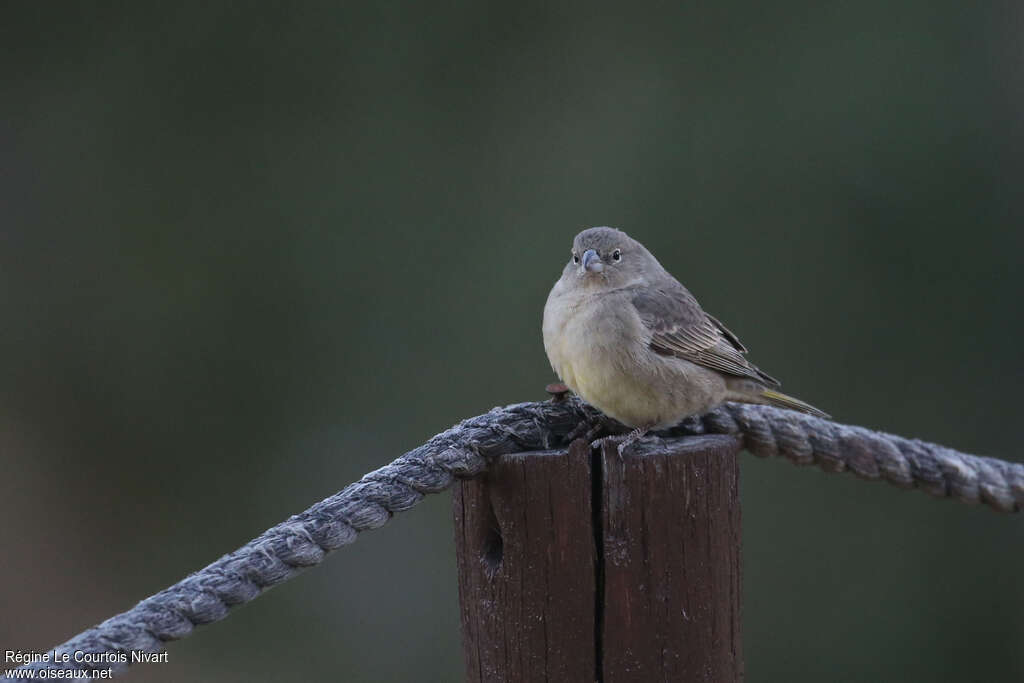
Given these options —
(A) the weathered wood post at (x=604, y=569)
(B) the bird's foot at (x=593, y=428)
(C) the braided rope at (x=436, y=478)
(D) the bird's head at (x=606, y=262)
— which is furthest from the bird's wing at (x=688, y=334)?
(A) the weathered wood post at (x=604, y=569)

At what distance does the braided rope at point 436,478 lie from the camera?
8.65ft

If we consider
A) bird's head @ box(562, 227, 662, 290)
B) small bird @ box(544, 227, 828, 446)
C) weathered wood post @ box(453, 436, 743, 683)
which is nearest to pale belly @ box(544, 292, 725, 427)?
small bird @ box(544, 227, 828, 446)

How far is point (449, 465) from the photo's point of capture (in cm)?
299

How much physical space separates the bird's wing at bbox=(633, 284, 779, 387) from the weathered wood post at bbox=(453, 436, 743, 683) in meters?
1.05

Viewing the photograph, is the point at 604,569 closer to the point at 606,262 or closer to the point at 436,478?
the point at 436,478

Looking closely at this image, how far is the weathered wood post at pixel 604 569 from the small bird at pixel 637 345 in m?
0.48

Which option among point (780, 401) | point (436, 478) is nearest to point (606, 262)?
point (780, 401)

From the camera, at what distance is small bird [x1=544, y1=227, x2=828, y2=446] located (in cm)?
Answer: 373

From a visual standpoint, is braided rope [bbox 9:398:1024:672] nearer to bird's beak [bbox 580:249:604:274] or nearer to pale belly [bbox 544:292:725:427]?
pale belly [bbox 544:292:725:427]

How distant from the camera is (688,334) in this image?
412cm

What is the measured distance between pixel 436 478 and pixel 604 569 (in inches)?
18.1

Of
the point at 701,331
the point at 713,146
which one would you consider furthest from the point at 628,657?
the point at 713,146

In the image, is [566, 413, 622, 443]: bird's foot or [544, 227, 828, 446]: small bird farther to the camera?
[544, 227, 828, 446]: small bird

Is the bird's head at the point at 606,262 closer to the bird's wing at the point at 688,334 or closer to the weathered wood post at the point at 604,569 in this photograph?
the bird's wing at the point at 688,334
